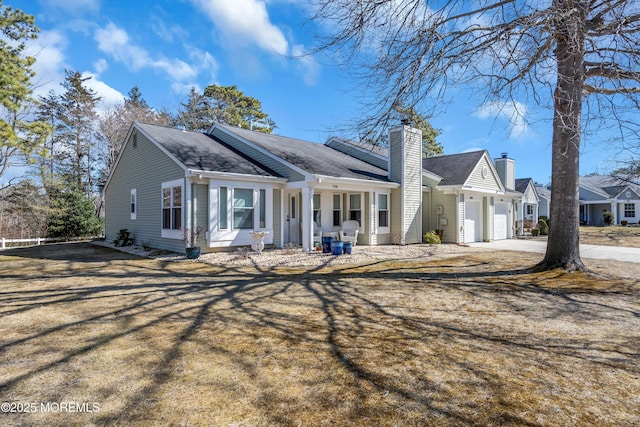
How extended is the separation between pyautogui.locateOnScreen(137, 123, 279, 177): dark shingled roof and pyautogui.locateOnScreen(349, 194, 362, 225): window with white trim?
12.2 feet

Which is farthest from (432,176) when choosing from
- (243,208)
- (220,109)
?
(220,109)

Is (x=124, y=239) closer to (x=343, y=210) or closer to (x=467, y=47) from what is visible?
(x=343, y=210)

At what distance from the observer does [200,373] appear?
3295 mm

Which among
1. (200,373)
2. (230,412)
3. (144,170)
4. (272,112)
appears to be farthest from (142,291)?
(272,112)

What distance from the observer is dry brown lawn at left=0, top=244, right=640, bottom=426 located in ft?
8.80

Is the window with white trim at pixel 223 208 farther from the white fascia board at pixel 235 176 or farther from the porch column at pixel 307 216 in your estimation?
the porch column at pixel 307 216

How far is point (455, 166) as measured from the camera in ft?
59.4

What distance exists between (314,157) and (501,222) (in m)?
12.0

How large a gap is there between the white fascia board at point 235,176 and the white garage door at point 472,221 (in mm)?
9663

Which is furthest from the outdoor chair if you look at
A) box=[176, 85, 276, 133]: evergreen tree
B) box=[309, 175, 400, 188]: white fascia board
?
box=[176, 85, 276, 133]: evergreen tree

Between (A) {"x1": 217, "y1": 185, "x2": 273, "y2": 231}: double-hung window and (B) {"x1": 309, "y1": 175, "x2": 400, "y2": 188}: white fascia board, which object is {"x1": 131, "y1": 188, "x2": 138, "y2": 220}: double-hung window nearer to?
(A) {"x1": 217, "y1": 185, "x2": 273, "y2": 231}: double-hung window

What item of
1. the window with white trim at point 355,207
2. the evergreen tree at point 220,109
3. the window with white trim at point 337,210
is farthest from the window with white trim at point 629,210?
the evergreen tree at point 220,109

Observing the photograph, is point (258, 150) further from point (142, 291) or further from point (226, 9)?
point (142, 291)

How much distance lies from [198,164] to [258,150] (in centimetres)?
289
